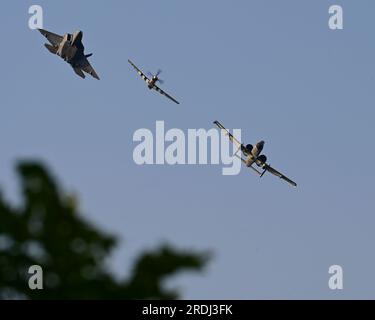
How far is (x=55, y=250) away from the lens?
8.73 metres

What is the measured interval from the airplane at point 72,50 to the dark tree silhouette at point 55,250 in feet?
263

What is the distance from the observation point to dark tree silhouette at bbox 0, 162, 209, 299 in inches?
339

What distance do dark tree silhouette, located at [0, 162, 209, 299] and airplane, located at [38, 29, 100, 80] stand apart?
263 ft

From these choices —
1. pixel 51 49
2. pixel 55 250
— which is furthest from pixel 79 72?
pixel 55 250

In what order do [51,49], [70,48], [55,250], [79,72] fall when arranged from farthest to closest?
1. [79,72]
2. [51,49]
3. [70,48]
4. [55,250]

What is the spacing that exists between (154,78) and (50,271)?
83386mm

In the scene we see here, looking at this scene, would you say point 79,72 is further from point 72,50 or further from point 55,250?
point 55,250

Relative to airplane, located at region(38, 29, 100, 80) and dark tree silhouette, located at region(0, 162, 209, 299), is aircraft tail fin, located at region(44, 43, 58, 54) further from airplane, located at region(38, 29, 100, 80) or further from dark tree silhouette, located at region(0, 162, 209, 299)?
dark tree silhouette, located at region(0, 162, 209, 299)

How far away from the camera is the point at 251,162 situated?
308 feet

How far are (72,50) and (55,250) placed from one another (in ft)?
269

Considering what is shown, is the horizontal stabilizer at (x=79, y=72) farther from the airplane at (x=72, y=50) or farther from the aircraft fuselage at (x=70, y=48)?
the aircraft fuselage at (x=70, y=48)
